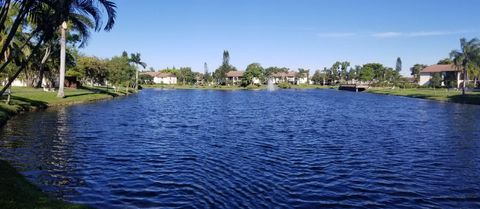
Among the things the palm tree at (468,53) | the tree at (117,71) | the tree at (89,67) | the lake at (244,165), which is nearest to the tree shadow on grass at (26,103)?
the lake at (244,165)

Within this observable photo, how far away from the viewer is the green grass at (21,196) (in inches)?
484

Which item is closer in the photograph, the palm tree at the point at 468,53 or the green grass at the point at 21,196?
the green grass at the point at 21,196

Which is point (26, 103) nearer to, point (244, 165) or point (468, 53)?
point (244, 165)

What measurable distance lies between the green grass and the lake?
831mm

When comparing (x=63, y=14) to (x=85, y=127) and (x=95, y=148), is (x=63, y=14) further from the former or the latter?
(x=85, y=127)

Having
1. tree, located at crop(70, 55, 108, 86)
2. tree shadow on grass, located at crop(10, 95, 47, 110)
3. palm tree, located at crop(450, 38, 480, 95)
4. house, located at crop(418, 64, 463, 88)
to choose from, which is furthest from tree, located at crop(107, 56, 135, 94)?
house, located at crop(418, 64, 463, 88)

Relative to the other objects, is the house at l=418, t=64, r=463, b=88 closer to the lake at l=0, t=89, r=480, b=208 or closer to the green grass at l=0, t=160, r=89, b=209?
the lake at l=0, t=89, r=480, b=208

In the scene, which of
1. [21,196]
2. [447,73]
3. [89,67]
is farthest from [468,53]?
[21,196]

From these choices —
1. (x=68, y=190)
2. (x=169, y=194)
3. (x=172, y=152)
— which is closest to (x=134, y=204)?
(x=169, y=194)

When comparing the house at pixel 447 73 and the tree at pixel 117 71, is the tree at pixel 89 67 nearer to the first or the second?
the tree at pixel 117 71

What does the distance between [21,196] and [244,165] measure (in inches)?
424

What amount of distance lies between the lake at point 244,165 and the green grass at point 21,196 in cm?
83

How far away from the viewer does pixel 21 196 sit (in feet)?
43.4

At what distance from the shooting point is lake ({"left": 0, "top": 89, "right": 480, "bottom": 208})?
15.7 meters
